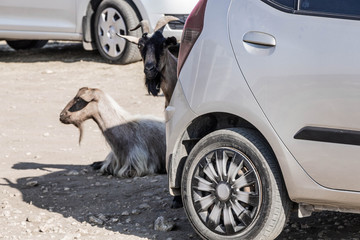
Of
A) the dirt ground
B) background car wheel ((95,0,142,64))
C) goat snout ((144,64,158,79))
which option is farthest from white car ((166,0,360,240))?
background car wheel ((95,0,142,64))

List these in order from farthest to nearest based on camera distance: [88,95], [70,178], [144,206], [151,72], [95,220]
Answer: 1. [88,95]
2. [70,178]
3. [151,72]
4. [144,206]
5. [95,220]

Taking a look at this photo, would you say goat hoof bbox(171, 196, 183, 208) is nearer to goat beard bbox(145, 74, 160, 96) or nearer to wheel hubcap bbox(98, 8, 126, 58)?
goat beard bbox(145, 74, 160, 96)

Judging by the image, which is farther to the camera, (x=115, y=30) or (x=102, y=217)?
(x=115, y=30)

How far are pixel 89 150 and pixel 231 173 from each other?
4648 millimetres

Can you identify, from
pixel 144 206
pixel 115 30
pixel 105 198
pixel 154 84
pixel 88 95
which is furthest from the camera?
pixel 115 30

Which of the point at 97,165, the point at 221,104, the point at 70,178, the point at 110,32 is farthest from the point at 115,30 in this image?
the point at 221,104

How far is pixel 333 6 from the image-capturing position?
5566mm

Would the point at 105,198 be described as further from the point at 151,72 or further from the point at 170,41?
the point at 170,41

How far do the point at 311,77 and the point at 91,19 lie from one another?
9.49 metres

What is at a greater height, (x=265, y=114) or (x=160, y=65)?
(x=265, y=114)

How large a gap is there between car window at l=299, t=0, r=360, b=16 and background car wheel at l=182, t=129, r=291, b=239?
35.9 inches

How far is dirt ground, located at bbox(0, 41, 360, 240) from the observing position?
6844 mm

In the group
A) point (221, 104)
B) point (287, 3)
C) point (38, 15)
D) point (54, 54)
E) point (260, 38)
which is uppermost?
point (287, 3)

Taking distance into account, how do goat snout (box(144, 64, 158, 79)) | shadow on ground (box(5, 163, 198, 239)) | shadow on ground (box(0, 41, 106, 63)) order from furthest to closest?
shadow on ground (box(0, 41, 106, 63))
goat snout (box(144, 64, 158, 79))
shadow on ground (box(5, 163, 198, 239))
